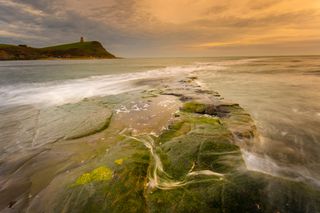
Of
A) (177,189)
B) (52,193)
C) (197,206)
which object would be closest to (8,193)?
(52,193)

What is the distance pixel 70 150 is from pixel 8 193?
1746mm

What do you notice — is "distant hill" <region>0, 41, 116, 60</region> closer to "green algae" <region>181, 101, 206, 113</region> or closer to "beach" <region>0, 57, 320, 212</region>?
"beach" <region>0, 57, 320, 212</region>

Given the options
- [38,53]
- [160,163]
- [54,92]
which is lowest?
[54,92]

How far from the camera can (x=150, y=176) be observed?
372 centimetres

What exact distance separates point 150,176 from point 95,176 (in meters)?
1.11

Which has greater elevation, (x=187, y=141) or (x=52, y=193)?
(x=187, y=141)

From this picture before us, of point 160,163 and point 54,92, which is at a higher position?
point 160,163

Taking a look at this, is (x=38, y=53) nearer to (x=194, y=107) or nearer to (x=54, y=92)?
(x=54, y=92)

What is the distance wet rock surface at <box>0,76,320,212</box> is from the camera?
118 inches

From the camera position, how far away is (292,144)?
5.69 meters

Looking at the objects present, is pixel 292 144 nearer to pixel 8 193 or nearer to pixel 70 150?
pixel 70 150

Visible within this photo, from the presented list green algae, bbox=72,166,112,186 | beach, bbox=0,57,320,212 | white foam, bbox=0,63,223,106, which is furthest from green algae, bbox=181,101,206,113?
white foam, bbox=0,63,223,106

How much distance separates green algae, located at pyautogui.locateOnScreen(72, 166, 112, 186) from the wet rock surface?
20mm

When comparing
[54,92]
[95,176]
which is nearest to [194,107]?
[95,176]
